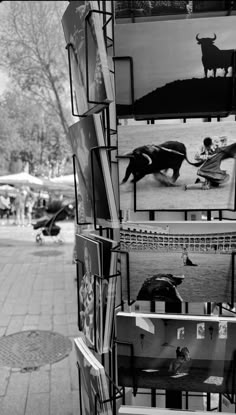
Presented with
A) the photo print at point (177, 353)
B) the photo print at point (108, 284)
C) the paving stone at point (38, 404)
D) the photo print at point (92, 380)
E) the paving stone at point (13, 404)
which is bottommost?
the paving stone at point (38, 404)

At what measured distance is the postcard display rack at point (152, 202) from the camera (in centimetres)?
122

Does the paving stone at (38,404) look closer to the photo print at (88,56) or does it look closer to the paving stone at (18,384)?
the paving stone at (18,384)

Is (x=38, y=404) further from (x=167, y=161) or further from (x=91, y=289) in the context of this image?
(x=167, y=161)

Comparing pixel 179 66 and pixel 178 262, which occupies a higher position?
pixel 179 66

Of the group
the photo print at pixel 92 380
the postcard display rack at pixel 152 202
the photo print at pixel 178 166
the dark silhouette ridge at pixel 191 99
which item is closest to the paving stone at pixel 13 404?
the photo print at pixel 92 380

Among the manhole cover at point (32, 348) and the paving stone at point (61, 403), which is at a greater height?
the manhole cover at point (32, 348)

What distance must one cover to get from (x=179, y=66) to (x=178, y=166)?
0.31 meters

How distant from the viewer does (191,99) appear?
123 centimetres

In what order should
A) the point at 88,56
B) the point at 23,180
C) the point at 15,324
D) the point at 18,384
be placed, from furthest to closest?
the point at 23,180
the point at 15,324
the point at 18,384
the point at 88,56

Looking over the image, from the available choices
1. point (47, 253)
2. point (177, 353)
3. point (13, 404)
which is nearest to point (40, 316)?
point (13, 404)

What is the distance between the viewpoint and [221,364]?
4.24 feet

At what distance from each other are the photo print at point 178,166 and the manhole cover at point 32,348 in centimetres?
236

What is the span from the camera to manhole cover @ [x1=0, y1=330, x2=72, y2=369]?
10.4ft

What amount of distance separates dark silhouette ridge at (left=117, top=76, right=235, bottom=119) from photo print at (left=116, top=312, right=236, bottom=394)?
0.67 metres
